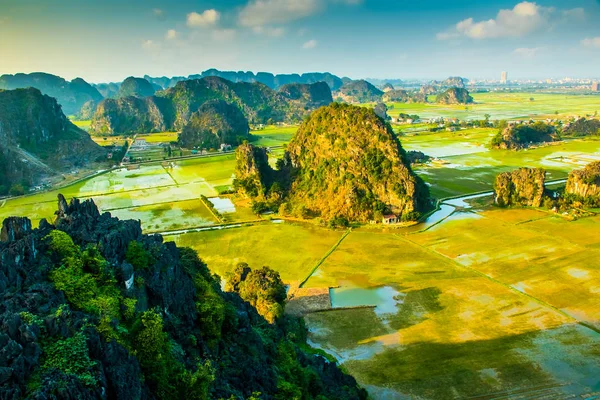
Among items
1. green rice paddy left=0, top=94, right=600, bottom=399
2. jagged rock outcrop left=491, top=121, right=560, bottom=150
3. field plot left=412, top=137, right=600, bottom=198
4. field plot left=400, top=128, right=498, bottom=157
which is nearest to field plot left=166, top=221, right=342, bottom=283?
green rice paddy left=0, top=94, right=600, bottom=399

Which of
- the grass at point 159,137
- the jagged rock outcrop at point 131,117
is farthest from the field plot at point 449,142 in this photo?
the jagged rock outcrop at point 131,117

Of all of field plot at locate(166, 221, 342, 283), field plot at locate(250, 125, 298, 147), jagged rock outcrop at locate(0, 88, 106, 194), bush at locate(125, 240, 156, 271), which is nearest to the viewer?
bush at locate(125, 240, 156, 271)

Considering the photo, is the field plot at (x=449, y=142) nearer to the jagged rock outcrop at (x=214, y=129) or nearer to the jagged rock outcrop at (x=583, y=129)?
the jagged rock outcrop at (x=583, y=129)

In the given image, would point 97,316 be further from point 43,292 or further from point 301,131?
point 301,131

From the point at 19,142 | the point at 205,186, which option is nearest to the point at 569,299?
the point at 205,186

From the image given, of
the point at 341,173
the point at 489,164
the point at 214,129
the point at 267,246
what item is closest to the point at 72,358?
the point at 267,246

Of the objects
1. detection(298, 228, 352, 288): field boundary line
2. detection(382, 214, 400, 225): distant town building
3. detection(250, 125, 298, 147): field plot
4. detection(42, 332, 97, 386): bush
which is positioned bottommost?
detection(298, 228, 352, 288): field boundary line

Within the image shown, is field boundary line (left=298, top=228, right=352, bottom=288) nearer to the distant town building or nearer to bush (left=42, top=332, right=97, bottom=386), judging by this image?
the distant town building

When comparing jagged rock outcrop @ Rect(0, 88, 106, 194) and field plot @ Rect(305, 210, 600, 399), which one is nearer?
field plot @ Rect(305, 210, 600, 399)
